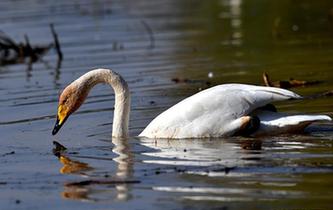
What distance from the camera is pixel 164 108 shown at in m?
13.0

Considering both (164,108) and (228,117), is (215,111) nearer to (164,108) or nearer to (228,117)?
(228,117)

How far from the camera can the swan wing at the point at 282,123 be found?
1043 centimetres

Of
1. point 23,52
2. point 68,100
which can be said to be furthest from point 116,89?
point 23,52

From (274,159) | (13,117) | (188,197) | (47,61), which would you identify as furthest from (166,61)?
(188,197)

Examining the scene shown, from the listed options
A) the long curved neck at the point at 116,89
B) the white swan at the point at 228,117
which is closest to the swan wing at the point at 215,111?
the white swan at the point at 228,117

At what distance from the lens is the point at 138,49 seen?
19984mm

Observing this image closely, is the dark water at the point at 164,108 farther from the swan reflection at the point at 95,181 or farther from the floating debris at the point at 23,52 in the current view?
the floating debris at the point at 23,52

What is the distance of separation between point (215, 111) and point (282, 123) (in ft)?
2.16

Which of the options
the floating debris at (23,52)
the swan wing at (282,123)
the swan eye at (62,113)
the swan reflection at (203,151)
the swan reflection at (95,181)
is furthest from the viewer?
the floating debris at (23,52)

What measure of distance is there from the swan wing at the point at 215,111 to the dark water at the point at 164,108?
14 centimetres

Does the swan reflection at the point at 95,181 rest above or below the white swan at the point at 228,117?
below

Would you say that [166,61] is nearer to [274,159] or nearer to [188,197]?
[274,159]

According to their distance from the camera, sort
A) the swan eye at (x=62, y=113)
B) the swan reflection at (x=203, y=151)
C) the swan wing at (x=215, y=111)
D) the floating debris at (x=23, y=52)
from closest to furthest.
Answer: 1. the swan reflection at (x=203, y=151)
2. the swan wing at (x=215, y=111)
3. the swan eye at (x=62, y=113)
4. the floating debris at (x=23, y=52)

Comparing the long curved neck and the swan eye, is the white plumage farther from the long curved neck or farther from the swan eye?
the swan eye
